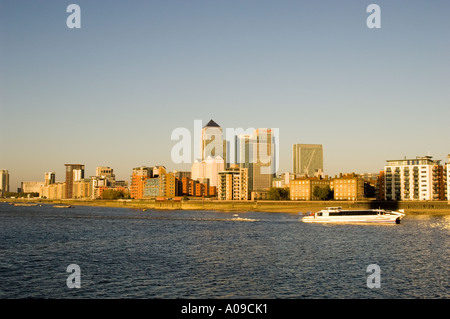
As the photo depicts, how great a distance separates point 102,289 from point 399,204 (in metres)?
154

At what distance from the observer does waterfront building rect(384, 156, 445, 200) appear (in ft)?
620

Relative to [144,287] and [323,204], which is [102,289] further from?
[323,204]

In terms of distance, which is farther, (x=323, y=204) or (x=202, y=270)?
(x=323, y=204)

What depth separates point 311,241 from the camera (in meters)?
68.0

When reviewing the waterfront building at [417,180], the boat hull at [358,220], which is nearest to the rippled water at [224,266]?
the boat hull at [358,220]

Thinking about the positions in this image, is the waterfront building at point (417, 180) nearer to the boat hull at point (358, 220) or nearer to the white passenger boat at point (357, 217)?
the white passenger boat at point (357, 217)

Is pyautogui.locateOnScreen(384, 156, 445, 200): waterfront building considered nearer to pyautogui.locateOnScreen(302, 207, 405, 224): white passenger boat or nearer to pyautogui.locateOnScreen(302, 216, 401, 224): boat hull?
pyautogui.locateOnScreen(302, 207, 405, 224): white passenger boat

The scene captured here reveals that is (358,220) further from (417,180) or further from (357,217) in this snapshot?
(417,180)

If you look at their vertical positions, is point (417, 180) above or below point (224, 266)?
above

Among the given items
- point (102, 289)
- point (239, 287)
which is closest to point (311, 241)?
point (239, 287)

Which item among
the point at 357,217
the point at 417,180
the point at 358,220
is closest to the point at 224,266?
the point at 358,220

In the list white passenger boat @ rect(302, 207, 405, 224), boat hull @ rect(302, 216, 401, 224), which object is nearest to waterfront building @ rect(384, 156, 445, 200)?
white passenger boat @ rect(302, 207, 405, 224)

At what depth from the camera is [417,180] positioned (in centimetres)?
19125

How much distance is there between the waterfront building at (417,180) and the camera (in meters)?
189
